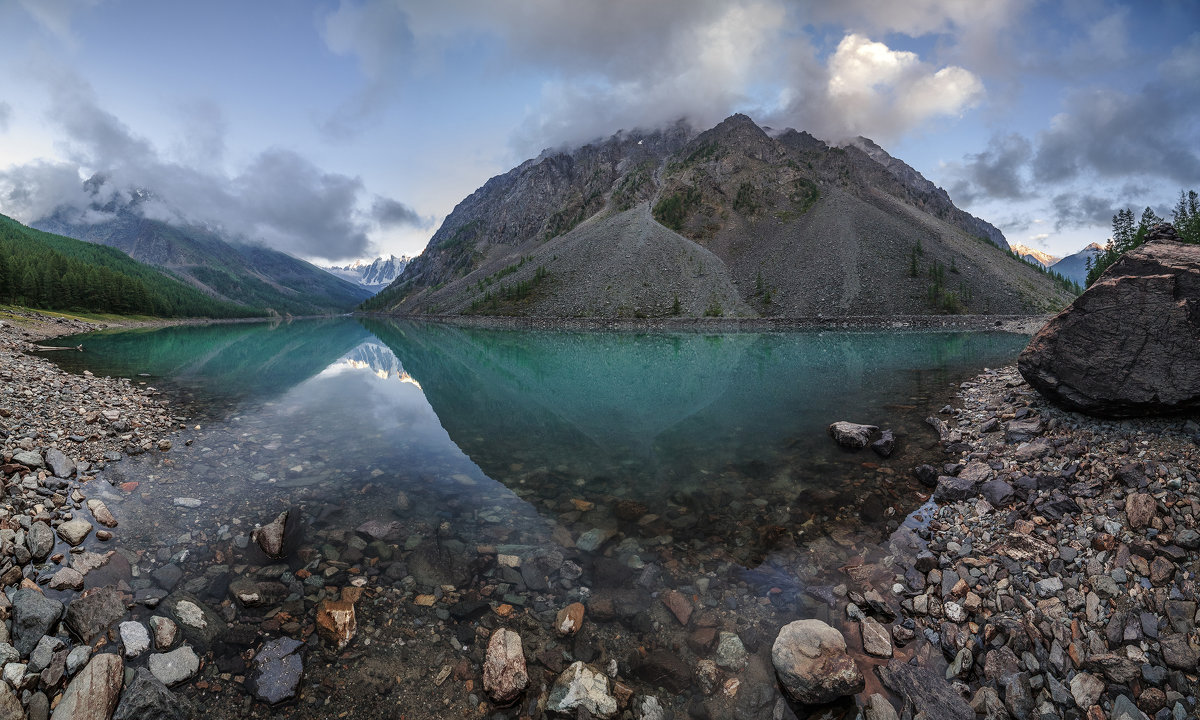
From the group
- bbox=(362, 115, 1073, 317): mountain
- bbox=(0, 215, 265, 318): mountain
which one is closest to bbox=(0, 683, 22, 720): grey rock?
bbox=(362, 115, 1073, 317): mountain

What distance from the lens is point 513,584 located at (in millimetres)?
8688

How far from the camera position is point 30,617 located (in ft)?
20.3

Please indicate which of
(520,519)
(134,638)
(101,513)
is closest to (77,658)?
(134,638)

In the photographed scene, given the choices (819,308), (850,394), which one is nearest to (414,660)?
(850,394)

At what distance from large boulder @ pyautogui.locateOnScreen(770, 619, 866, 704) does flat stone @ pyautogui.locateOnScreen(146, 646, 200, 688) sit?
26.5 ft

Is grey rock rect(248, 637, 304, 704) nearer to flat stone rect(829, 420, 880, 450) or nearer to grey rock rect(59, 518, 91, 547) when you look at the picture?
grey rock rect(59, 518, 91, 547)

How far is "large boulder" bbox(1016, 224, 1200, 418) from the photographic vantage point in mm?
10555

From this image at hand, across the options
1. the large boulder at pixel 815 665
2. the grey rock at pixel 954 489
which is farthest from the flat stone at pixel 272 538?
the grey rock at pixel 954 489

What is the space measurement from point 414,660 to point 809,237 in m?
170

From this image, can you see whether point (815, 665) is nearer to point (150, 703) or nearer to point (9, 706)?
point (150, 703)

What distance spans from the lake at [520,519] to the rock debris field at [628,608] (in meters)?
0.07

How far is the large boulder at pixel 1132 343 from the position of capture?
34.6 feet

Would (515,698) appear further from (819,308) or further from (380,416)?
(819,308)

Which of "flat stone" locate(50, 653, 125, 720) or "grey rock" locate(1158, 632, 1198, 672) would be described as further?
"grey rock" locate(1158, 632, 1198, 672)
